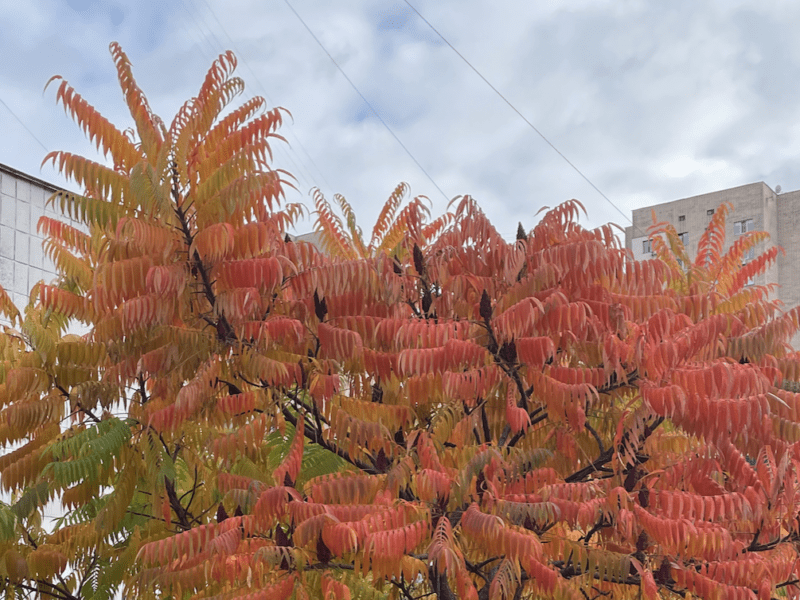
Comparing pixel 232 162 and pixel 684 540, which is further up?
pixel 232 162

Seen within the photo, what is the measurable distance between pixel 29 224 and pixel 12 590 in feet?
28.4

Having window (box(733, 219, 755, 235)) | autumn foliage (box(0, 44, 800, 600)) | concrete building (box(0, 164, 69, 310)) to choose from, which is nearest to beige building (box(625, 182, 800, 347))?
window (box(733, 219, 755, 235))

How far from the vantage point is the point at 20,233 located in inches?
587

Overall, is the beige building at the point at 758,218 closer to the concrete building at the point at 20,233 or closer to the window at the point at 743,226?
the window at the point at 743,226

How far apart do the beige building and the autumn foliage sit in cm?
4400

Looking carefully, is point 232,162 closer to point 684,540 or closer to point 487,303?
point 487,303

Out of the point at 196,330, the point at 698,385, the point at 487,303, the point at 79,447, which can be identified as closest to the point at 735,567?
the point at 698,385

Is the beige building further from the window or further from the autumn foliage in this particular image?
the autumn foliage

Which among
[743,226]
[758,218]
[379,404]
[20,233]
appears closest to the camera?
[379,404]

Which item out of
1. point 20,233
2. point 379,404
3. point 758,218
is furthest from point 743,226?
point 379,404

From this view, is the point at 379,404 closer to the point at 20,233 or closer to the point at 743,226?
the point at 20,233

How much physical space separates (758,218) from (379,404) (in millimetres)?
46249

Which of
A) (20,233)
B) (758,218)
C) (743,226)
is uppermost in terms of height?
(758,218)

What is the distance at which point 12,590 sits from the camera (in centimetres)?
783
